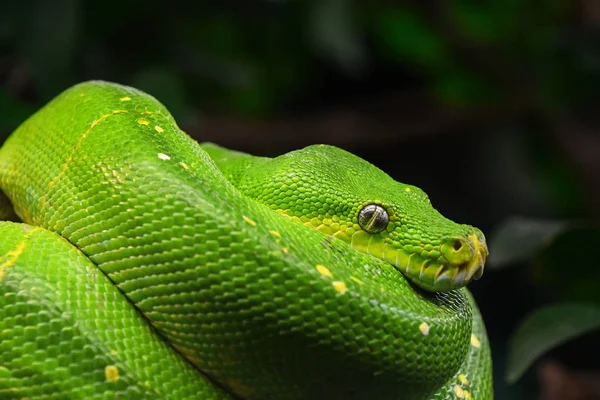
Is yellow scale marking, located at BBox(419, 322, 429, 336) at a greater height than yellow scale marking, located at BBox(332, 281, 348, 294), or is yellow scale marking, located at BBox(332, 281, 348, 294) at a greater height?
yellow scale marking, located at BBox(332, 281, 348, 294)

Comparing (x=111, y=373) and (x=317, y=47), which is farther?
(x=317, y=47)

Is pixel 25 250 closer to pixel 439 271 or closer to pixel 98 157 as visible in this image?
pixel 98 157

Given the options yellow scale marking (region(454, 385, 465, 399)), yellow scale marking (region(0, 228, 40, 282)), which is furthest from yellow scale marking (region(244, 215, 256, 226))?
yellow scale marking (region(454, 385, 465, 399))

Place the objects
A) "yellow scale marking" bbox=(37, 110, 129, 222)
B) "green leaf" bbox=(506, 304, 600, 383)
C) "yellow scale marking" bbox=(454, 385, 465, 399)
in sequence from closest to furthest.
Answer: "yellow scale marking" bbox=(37, 110, 129, 222), "yellow scale marking" bbox=(454, 385, 465, 399), "green leaf" bbox=(506, 304, 600, 383)

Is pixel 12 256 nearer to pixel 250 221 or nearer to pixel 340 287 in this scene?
pixel 250 221

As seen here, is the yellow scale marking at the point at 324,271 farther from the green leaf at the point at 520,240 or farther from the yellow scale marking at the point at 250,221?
the green leaf at the point at 520,240

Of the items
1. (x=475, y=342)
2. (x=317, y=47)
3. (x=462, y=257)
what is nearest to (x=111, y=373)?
(x=462, y=257)

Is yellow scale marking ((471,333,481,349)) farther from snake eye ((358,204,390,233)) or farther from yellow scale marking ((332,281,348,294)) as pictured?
yellow scale marking ((332,281,348,294))
